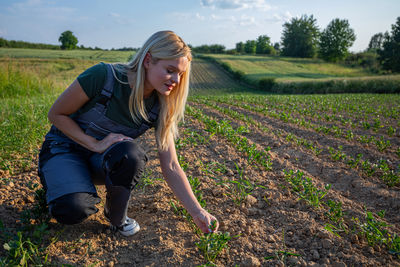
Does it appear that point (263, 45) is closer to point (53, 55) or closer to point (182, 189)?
point (53, 55)

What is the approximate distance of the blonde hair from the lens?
1.86m

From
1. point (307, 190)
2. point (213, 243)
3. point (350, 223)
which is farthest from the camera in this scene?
point (307, 190)

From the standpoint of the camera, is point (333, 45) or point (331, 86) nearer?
point (331, 86)

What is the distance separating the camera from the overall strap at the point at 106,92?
1.96 metres

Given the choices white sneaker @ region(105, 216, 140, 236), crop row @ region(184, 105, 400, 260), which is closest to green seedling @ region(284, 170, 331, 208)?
crop row @ region(184, 105, 400, 260)

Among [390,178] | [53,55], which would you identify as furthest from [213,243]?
[53,55]

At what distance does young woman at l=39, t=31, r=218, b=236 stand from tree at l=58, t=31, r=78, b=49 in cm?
6468

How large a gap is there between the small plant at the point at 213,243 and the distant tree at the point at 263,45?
250 ft

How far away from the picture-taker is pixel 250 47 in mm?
76500

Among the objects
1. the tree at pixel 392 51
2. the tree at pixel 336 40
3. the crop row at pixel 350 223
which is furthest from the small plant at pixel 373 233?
the tree at pixel 336 40

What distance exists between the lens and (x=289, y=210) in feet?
8.25

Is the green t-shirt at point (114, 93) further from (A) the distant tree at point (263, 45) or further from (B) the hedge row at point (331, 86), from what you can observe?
(A) the distant tree at point (263, 45)

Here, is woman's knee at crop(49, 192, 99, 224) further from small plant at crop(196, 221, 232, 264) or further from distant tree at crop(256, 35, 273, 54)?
distant tree at crop(256, 35, 273, 54)

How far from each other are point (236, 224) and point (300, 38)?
220 ft
